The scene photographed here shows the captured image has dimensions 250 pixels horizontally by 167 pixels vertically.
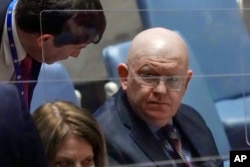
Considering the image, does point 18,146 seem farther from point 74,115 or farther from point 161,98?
point 161,98

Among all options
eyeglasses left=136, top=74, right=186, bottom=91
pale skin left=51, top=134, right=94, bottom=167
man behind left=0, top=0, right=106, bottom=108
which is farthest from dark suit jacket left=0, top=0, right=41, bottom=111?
eyeglasses left=136, top=74, right=186, bottom=91

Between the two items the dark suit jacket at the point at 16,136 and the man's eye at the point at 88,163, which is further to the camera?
the man's eye at the point at 88,163

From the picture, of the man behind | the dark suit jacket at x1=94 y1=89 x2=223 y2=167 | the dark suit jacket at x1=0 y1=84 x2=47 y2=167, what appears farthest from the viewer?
the dark suit jacket at x1=94 y1=89 x2=223 y2=167

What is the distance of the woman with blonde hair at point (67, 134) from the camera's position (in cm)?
189

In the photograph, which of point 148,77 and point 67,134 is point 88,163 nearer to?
point 67,134

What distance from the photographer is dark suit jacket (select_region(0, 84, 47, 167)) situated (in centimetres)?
174

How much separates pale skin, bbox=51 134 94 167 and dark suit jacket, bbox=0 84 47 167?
0.33 ft

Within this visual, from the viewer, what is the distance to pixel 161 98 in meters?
2.00

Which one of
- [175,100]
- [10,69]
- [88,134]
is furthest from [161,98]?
[10,69]

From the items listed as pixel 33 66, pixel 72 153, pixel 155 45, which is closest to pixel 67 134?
pixel 72 153

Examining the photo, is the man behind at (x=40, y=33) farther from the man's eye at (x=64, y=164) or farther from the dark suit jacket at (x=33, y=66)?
the man's eye at (x=64, y=164)

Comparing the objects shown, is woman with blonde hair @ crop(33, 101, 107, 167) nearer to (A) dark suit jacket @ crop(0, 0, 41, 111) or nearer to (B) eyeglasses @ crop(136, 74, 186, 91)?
(A) dark suit jacket @ crop(0, 0, 41, 111)

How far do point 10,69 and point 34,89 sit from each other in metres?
0.07

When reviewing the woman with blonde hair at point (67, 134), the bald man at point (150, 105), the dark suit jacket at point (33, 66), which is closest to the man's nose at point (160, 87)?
the bald man at point (150, 105)
